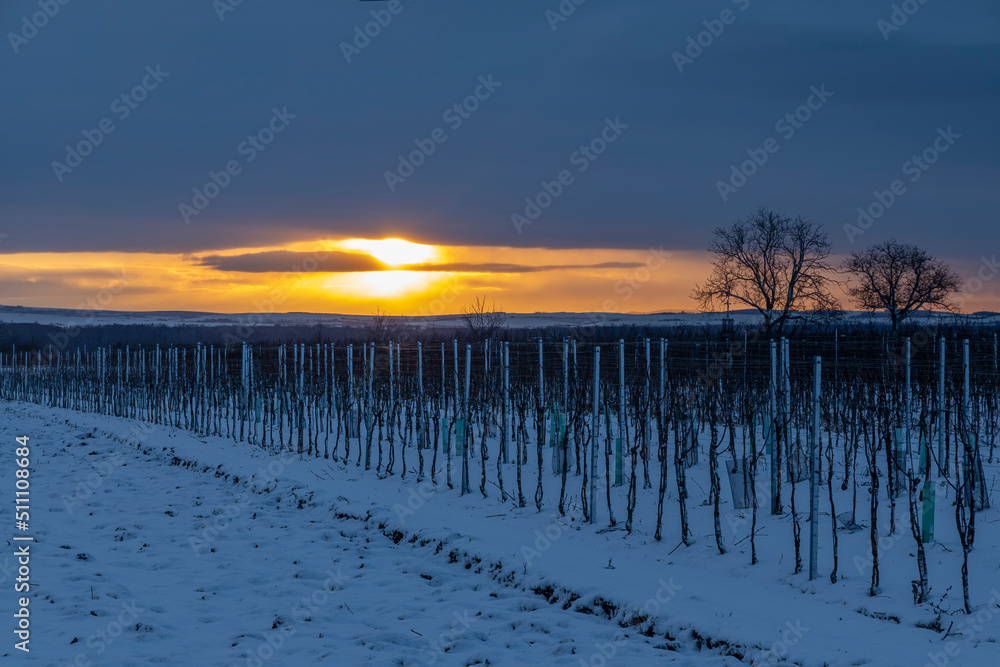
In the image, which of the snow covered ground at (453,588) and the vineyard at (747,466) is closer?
the snow covered ground at (453,588)

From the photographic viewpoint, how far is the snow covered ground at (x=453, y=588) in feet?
16.2

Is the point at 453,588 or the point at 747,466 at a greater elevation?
the point at 747,466

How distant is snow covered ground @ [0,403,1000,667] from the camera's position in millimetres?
4926

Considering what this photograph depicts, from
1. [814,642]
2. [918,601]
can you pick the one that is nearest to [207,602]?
[814,642]

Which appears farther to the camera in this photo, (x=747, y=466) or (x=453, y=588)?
(x=747, y=466)

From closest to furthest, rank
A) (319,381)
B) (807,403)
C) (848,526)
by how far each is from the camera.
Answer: (848,526) < (807,403) < (319,381)

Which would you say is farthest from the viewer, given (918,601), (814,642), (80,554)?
(80,554)

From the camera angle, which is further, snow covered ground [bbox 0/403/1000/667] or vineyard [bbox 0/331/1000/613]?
vineyard [bbox 0/331/1000/613]

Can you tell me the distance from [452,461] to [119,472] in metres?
5.13

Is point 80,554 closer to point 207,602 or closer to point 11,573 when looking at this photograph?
point 11,573

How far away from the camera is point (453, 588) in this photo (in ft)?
20.9

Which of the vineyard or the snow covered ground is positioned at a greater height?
the vineyard

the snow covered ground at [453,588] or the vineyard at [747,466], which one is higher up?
the vineyard at [747,466]

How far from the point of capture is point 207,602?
5.81 meters
